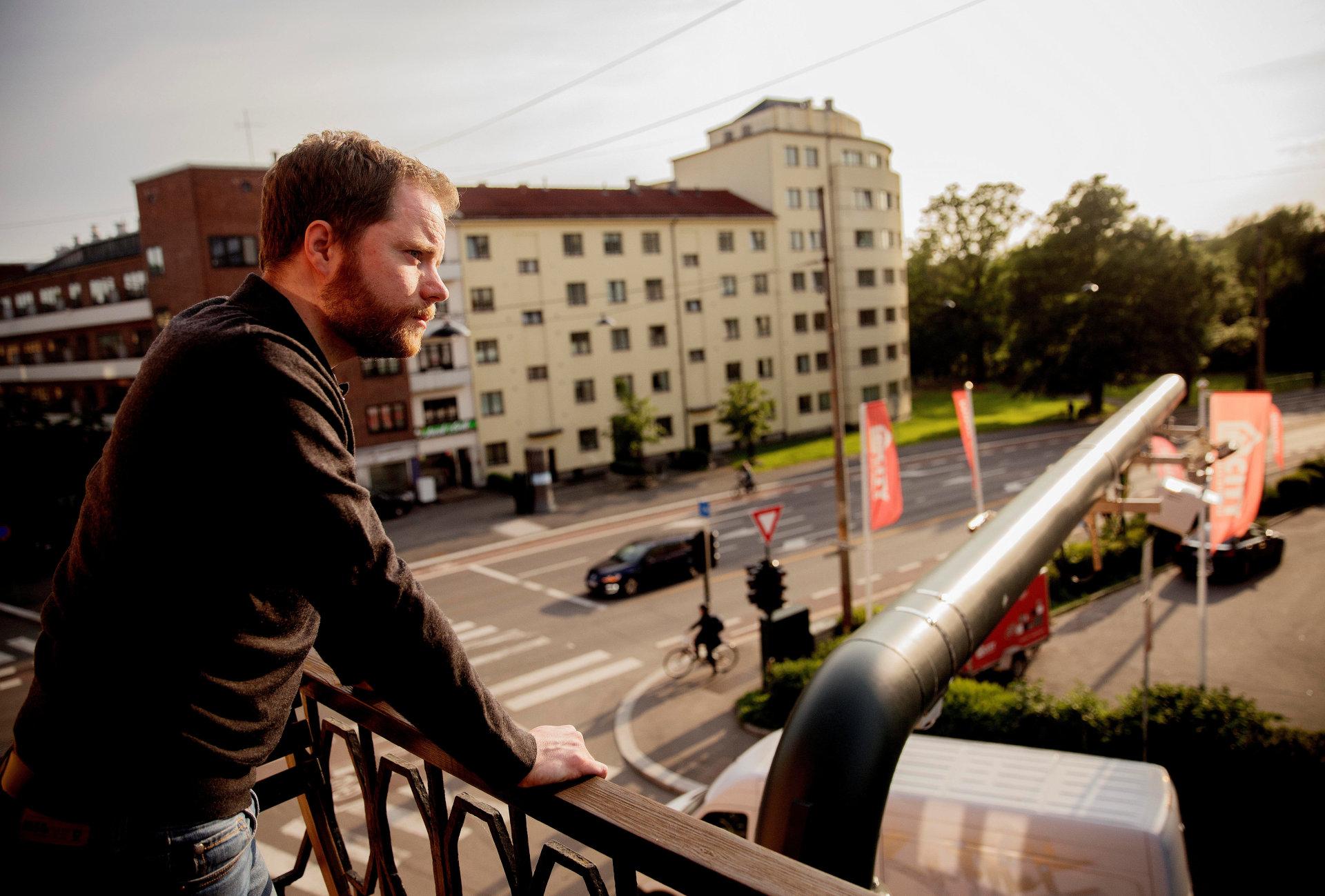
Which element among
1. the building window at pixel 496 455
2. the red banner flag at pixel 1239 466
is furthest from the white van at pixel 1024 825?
the building window at pixel 496 455

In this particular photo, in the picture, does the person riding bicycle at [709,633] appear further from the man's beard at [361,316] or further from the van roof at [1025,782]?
the man's beard at [361,316]

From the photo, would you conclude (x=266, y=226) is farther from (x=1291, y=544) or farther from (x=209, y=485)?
(x=1291, y=544)

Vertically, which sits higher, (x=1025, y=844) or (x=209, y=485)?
(x=209, y=485)

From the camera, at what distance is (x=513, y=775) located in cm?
159

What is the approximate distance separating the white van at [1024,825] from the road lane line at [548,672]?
31.1ft

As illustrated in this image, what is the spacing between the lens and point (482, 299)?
42219 mm

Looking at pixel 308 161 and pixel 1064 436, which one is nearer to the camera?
pixel 308 161

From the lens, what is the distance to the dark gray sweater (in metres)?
1.42

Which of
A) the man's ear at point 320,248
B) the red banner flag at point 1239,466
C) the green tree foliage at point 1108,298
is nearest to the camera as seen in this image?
the man's ear at point 320,248

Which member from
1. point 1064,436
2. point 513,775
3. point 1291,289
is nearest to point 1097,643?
point 513,775

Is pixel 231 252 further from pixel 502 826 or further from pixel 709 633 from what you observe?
pixel 502 826

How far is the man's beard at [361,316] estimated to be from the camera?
175cm

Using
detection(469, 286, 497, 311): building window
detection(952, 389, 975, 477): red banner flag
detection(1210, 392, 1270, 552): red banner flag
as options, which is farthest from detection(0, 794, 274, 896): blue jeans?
detection(469, 286, 497, 311): building window

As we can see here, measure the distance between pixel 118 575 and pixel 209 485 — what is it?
0.25m
